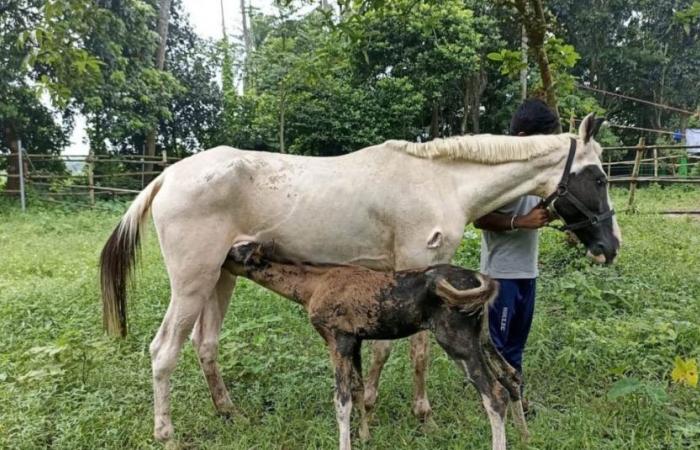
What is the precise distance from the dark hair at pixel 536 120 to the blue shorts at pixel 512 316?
957 mm

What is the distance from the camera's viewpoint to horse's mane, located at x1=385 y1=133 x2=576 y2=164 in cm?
313

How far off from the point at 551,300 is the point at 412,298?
9.34 ft

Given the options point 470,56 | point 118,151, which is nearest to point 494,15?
point 470,56

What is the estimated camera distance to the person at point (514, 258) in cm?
326

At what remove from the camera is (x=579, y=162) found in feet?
10.1

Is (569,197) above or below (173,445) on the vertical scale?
above

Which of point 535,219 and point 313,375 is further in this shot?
point 313,375

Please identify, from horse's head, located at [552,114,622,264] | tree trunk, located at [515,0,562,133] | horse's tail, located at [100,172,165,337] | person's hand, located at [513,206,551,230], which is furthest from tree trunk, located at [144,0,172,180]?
horse's head, located at [552,114,622,264]

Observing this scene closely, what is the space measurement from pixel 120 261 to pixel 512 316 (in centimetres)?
259

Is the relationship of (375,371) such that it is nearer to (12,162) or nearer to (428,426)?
(428,426)

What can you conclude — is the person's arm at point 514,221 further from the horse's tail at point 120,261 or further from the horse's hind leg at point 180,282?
the horse's tail at point 120,261

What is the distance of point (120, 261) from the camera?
11.8 ft

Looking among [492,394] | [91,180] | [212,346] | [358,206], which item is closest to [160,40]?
[91,180]

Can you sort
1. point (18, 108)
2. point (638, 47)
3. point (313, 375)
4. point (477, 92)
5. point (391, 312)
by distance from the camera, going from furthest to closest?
point (638, 47), point (477, 92), point (18, 108), point (313, 375), point (391, 312)
